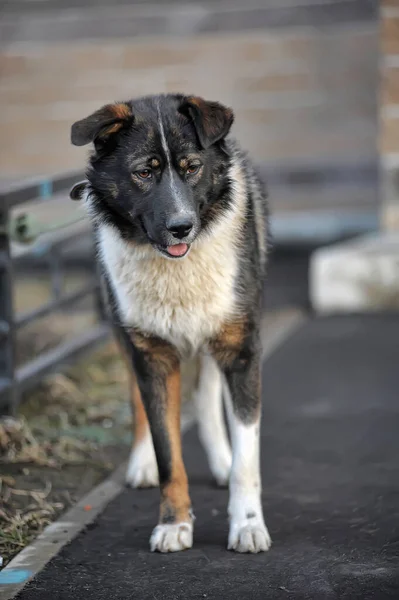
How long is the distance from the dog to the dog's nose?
1 centimetres

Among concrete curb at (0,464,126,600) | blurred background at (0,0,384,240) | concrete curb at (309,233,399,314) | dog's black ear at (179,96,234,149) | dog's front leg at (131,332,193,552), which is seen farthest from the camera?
blurred background at (0,0,384,240)

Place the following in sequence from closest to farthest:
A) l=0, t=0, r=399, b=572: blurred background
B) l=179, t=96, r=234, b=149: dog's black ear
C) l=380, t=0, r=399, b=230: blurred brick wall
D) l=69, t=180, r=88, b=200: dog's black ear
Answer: l=179, t=96, r=234, b=149: dog's black ear → l=69, t=180, r=88, b=200: dog's black ear → l=380, t=0, r=399, b=230: blurred brick wall → l=0, t=0, r=399, b=572: blurred background

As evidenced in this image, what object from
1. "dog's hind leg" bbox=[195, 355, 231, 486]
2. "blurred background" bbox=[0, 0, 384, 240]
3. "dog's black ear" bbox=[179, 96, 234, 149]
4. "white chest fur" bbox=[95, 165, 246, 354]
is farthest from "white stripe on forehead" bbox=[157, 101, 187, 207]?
"blurred background" bbox=[0, 0, 384, 240]

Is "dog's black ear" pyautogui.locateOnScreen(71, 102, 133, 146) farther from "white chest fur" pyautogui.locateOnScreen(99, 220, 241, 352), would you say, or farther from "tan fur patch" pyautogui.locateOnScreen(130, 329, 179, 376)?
"tan fur patch" pyautogui.locateOnScreen(130, 329, 179, 376)

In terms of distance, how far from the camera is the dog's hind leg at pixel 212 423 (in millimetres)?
4621

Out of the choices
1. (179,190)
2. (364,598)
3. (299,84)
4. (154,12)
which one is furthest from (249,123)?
(364,598)

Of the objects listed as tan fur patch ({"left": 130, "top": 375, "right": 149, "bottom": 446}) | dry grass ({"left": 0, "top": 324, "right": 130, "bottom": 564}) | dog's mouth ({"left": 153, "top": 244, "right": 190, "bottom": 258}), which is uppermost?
dog's mouth ({"left": 153, "top": 244, "right": 190, "bottom": 258})

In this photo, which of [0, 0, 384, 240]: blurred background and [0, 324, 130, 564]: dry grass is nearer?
[0, 324, 130, 564]: dry grass

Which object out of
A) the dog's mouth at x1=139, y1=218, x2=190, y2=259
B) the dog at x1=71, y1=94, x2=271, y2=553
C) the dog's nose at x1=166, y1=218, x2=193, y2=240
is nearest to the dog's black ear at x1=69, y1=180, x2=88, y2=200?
the dog at x1=71, y1=94, x2=271, y2=553

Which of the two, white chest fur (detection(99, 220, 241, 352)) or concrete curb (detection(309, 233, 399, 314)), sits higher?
white chest fur (detection(99, 220, 241, 352))

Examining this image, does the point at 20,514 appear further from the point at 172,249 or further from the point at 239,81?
the point at 239,81

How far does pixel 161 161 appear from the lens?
12.3ft

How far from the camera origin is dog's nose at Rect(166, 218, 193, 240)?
144 inches

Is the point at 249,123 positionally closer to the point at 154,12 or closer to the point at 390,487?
the point at 154,12
